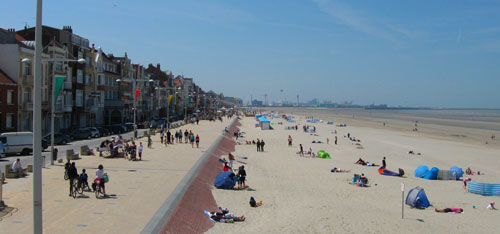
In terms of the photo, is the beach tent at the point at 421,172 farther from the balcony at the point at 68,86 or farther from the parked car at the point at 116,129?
the balcony at the point at 68,86

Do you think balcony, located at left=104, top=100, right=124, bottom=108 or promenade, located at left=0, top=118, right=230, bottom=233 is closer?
promenade, located at left=0, top=118, right=230, bottom=233

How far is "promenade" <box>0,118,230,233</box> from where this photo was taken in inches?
432

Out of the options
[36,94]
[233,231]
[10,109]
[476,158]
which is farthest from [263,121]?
[36,94]

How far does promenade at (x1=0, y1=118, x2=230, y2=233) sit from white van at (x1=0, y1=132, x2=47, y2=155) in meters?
7.45

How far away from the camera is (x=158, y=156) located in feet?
85.8

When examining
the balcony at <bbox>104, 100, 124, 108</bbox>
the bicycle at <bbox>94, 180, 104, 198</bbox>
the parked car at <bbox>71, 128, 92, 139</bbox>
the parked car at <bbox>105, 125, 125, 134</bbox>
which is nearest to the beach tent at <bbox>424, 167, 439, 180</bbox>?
the bicycle at <bbox>94, 180, 104, 198</bbox>

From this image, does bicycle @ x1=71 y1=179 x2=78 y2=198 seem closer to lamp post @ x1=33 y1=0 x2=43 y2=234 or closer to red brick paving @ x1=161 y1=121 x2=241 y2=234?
red brick paving @ x1=161 y1=121 x2=241 y2=234

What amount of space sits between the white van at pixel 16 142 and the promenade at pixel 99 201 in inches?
293

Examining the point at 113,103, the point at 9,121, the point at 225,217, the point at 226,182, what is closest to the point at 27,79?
the point at 9,121

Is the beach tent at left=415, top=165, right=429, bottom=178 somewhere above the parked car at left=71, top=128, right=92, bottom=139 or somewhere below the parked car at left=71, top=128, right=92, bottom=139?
below

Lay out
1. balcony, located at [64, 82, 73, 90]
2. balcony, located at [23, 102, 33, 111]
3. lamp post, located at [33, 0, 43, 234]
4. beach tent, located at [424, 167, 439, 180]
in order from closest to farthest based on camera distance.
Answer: lamp post, located at [33, 0, 43, 234], beach tent, located at [424, 167, 439, 180], balcony, located at [23, 102, 33, 111], balcony, located at [64, 82, 73, 90]

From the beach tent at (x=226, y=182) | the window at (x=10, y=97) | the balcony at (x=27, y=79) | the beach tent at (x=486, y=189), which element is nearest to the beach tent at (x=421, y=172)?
the beach tent at (x=486, y=189)

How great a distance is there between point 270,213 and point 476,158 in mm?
30082

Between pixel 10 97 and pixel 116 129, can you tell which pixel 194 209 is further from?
pixel 116 129
